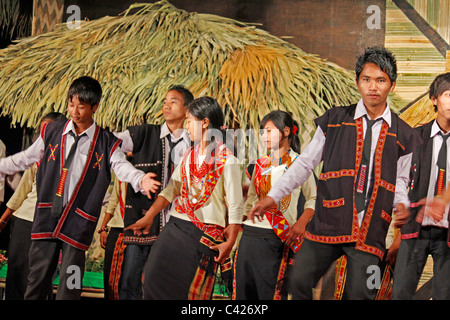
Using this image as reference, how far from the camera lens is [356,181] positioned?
3.65 meters

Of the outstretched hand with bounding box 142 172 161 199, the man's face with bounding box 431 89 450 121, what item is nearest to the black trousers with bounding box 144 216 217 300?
the outstretched hand with bounding box 142 172 161 199

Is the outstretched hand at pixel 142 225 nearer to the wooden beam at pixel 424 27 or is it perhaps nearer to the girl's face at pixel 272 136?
the girl's face at pixel 272 136

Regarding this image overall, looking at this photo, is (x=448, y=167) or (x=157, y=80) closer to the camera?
(x=448, y=167)

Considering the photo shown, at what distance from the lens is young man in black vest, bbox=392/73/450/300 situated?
3.71 meters

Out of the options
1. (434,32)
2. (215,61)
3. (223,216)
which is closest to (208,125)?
(223,216)

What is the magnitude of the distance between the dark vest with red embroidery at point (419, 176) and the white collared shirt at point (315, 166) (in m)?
0.16

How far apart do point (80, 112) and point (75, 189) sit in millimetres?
535

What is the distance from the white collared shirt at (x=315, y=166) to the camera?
3.67 m

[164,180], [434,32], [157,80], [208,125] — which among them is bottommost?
[164,180]

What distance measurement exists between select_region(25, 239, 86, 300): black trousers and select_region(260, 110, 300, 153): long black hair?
5.25ft
